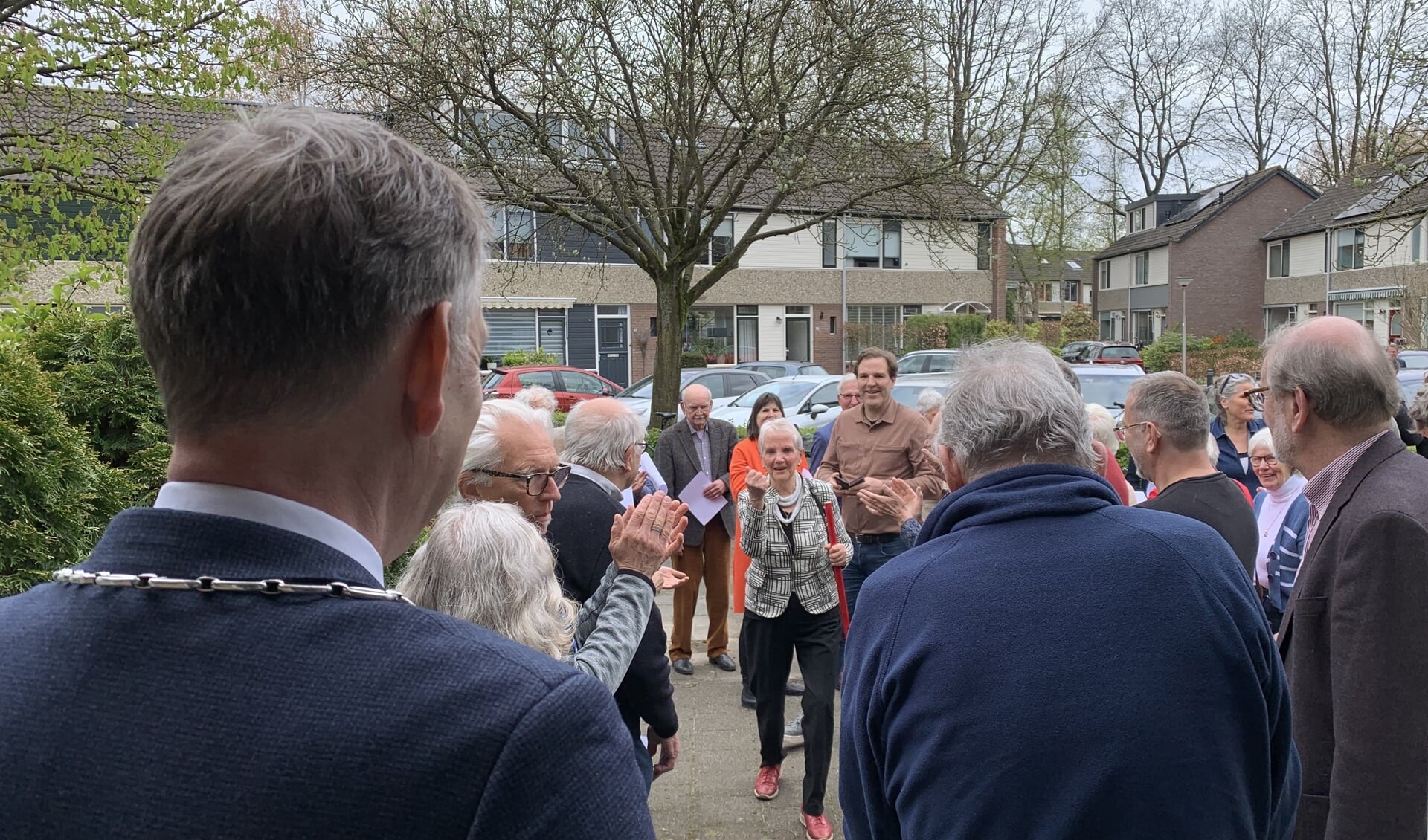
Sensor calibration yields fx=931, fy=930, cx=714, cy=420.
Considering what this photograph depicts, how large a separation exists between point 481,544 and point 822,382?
45.5 feet

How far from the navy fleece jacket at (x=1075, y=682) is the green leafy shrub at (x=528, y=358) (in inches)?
959

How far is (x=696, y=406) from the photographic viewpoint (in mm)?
7152

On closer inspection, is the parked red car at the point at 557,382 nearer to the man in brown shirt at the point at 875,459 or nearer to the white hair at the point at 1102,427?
the man in brown shirt at the point at 875,459

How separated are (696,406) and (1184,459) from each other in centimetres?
410

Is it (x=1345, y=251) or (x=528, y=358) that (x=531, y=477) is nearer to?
(x=528, y=358)

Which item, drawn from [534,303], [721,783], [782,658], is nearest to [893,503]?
[782,658]

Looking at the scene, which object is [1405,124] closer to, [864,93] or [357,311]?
[864,93]

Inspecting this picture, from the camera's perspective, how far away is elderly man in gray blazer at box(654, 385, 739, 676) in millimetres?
6742

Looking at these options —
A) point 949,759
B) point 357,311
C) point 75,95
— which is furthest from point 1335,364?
point 75,95

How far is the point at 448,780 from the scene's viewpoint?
2.51ft

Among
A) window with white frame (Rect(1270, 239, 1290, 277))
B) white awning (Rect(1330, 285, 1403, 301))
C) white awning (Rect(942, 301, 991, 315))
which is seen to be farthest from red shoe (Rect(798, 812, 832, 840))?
window with white frame (Rect(1270, 239, 1290, 277))

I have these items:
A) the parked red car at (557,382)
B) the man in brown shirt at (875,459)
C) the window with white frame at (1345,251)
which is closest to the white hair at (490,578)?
the man in brown shirt at (875,459)

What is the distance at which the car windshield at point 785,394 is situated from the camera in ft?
51.5

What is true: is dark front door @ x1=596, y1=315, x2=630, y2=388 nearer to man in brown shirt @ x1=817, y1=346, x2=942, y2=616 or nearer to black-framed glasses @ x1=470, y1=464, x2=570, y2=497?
man in brown shirt @ x1=817, y1=346, x2=942, y2=616
